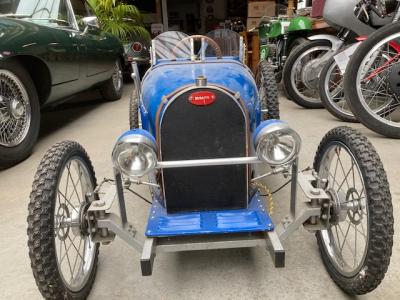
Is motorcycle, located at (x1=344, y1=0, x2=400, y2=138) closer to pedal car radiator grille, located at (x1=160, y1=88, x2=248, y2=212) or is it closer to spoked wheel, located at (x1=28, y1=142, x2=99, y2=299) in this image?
pedal car radiator grille, located at (x1=160, y1=88, x2=248, y2=212)

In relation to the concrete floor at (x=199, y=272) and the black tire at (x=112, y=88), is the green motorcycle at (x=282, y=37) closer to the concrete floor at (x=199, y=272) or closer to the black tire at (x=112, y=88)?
the black tire at (x=112, y=88)

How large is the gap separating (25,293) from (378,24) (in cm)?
400

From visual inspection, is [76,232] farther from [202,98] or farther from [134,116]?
[134,116]

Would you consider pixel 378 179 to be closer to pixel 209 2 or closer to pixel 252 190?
pixel 252 190

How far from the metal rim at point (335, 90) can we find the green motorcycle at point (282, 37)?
1204 millimetres

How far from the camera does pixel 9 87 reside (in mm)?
3023

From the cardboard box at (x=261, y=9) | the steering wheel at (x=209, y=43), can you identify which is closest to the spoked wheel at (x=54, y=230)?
the steering wheel at (x=209, y=43)

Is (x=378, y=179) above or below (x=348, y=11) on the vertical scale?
below

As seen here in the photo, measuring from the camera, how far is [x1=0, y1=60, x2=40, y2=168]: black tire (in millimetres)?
2941

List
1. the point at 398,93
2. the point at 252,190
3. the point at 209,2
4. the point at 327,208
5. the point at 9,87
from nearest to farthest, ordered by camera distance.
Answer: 1. the point at 327,208
2. the point at 252,190
3. the point at 9,87
4. the point at 398,93
5. the point at 209,2

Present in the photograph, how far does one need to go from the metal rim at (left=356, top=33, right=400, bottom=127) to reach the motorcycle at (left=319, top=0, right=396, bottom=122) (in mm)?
240

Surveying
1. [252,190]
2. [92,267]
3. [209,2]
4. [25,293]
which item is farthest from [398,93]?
[209,2]

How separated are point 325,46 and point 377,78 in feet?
4.17

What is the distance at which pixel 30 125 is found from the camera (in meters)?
3.23
